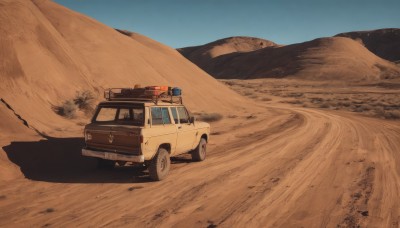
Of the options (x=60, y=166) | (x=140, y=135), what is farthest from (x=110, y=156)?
(x=60, y=166)

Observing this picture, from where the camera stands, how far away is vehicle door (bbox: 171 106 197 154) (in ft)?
31.4

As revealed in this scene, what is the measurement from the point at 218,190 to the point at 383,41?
6759 inches

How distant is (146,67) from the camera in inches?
1214

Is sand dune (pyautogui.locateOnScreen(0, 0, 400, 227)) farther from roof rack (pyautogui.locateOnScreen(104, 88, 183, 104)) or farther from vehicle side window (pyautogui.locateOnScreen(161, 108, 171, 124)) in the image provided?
roof rack (pyautogui.locateOnScreen(104, 88, 183, 104))

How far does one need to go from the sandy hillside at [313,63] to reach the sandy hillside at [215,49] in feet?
76.0

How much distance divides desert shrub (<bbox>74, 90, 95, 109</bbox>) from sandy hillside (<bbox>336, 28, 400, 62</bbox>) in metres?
140

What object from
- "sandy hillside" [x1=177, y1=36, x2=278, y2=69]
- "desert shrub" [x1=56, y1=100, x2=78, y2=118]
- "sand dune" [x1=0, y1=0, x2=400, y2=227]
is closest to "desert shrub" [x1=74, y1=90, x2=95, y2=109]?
"sand dune" [x1=0, y1=0, x2=400, y2=227]

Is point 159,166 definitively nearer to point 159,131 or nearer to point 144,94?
point 159,131

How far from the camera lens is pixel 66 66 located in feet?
68.7

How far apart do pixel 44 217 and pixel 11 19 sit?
17.0m

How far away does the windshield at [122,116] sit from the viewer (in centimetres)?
872

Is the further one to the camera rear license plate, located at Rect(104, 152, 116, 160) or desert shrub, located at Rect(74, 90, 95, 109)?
desert shrub, located at Rect(74, 90, 95, 109)

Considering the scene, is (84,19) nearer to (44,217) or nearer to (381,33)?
(44,217)

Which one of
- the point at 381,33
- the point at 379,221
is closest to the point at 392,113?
the point at 379,221
